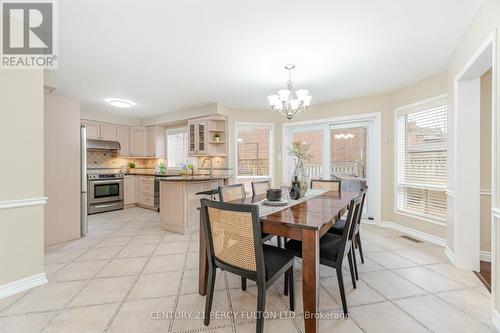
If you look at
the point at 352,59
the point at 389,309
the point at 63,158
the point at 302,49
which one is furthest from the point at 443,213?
the point at 63,158

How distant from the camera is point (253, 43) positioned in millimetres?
2396

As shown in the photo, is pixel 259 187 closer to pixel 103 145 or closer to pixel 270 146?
pixel 270 146

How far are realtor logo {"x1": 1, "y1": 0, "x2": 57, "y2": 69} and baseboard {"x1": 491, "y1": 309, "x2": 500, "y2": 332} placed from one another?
4.16 meters

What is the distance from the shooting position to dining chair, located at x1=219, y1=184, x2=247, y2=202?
250 centimetres

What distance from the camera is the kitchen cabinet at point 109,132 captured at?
562 centimetres

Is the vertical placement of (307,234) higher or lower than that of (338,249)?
higher

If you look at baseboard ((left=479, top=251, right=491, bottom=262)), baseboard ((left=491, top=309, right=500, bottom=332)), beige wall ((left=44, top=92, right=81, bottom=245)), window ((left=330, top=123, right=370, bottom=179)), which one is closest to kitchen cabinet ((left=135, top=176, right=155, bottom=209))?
beige wall ((left=44, top=92, right=81, bottom=245))

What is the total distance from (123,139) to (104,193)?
155 centimetres

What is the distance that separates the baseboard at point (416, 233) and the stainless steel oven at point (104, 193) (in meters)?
6.00

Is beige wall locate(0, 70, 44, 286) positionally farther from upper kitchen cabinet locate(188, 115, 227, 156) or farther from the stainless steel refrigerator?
upper kitchen cabinet locate(188, 115, 227, 156)

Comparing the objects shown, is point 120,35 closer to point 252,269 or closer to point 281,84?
point 281,84

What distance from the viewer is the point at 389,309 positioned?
5.88 feet

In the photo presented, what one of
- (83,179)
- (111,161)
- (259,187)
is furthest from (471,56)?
(111,161)

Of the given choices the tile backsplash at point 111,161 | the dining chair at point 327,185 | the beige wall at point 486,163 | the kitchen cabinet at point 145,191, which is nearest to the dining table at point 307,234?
the dining chair at point 327,185
